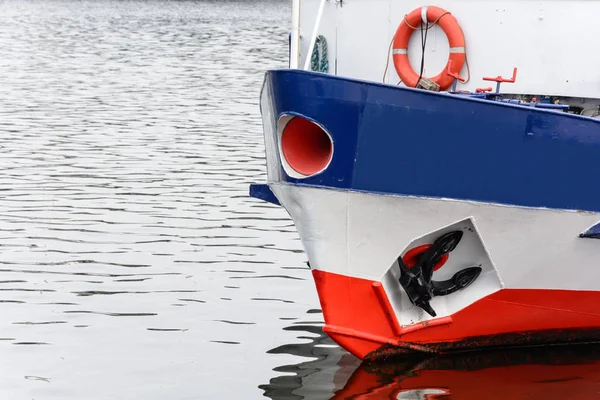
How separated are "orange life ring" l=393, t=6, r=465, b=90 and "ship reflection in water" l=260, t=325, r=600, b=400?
2103 millimetres

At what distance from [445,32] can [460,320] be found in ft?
Result: 7.38

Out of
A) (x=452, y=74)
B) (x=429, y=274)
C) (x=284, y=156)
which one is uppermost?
(x=452, y=74)

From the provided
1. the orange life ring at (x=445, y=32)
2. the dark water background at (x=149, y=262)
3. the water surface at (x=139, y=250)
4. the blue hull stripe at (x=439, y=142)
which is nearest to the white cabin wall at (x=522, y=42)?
the orange life ring at (x=445, y=32)

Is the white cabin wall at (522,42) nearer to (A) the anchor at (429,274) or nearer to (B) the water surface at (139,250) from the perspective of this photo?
(A) the anchor at (429,274)

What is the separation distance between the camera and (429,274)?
7.28 metres

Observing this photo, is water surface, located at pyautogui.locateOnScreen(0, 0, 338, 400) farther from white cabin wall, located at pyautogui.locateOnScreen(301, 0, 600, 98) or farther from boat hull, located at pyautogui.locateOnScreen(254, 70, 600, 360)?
white cabin wall, located at pyautogui.locateOnScreen(301, 0, 600, 98)

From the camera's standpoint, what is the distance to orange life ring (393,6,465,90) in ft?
27.8

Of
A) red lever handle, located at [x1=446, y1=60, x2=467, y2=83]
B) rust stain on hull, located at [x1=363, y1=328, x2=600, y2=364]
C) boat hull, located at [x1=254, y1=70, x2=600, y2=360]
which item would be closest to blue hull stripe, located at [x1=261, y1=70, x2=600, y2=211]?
boat hull, located at [x1=254, y1=70, x2=600, y2=360]

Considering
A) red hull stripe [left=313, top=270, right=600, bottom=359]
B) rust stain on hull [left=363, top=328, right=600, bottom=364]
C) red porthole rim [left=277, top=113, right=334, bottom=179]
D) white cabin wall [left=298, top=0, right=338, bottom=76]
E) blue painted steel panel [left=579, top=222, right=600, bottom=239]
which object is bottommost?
Result: rust stain on hull [left=363, top=328, right=600, bottom=364]

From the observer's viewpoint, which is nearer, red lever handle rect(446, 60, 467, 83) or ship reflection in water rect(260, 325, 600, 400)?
ship reflection in water rect(260, 325, 600, 400)

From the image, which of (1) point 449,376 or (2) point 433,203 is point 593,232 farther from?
(1) point 449,376

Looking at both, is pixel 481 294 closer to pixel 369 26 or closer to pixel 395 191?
pixel 395 191

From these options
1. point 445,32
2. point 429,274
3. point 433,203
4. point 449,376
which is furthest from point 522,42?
point 449,376

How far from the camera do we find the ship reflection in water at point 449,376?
7.18 meters
